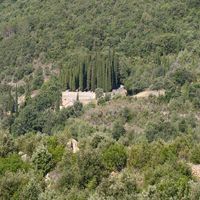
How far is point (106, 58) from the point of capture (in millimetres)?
68000

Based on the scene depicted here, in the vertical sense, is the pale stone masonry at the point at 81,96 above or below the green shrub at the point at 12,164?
below

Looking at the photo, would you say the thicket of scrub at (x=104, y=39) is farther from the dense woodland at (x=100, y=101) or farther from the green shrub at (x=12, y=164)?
the green shrub at (x=12, y=164)

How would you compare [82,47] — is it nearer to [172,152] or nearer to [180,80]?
[180,80]

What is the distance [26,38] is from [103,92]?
2404 centimetres

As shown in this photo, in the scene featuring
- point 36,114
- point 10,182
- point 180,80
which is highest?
point 10,182

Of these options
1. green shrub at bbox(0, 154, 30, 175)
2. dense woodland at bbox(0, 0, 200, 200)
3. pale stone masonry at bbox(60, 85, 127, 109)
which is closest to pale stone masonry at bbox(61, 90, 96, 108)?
pale stone masonry at bbox(60, 85, 127, 109)

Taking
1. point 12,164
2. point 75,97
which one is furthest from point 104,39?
point 12,164

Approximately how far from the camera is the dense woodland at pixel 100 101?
868 inches

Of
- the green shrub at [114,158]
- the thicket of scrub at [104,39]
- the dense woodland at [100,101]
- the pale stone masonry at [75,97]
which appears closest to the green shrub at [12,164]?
the dense woodland at [100,101]

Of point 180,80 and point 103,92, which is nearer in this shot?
point 180,80

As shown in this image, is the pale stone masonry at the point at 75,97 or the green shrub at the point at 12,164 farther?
the pale stone masonry at the point at 75,97

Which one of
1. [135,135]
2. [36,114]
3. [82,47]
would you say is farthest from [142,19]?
[135,135]

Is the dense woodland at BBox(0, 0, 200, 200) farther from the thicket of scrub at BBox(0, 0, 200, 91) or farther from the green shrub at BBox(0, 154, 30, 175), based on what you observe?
the thicket of scrub at BBox(0, 0, 200, 91)

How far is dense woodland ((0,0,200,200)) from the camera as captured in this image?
72.3 feet
